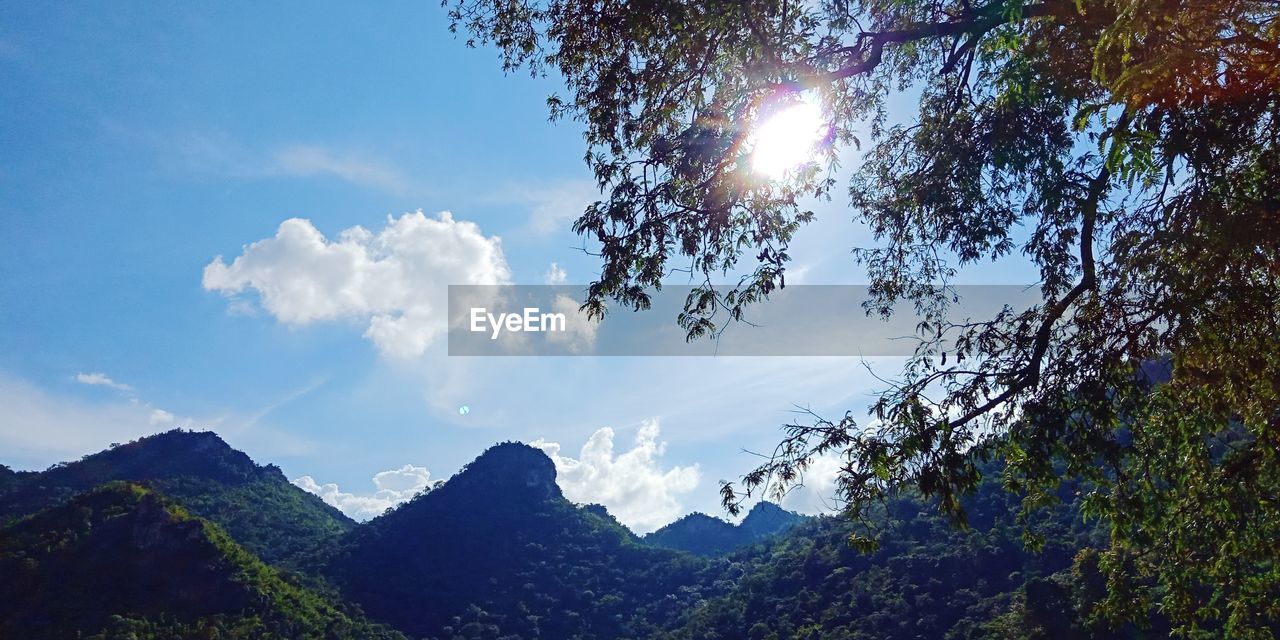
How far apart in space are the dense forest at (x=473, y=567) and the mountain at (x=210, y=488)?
13.6 inches

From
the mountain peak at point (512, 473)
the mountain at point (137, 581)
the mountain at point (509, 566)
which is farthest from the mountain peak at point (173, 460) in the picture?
the mountain at point (137, 581)

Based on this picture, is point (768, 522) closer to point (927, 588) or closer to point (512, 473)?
point (512, 473)

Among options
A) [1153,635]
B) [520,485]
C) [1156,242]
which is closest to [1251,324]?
[1156,242]

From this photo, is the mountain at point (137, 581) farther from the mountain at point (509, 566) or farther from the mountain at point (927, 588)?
the mountain at point (927, 588)

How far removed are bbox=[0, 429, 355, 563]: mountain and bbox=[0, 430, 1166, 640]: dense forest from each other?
345 millimetres

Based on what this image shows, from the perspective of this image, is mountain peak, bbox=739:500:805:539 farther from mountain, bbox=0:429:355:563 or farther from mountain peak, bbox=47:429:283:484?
mountain peak, bbox=47:429:283:484

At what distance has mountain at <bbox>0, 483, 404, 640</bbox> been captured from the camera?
1742 inches

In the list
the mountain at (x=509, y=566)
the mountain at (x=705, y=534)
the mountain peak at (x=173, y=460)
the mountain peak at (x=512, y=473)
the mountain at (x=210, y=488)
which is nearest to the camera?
the mountain at (x=509, y=566)

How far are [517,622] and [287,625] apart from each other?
3382cm

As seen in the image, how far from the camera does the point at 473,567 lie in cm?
9425

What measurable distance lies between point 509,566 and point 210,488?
4679 cm

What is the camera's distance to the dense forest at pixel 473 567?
46.1 m

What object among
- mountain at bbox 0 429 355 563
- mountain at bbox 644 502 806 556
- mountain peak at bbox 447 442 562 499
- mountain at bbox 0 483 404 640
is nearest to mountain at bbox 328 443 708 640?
mountain peak at bbox 447 442 562 499

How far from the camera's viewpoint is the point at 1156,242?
211 inches
